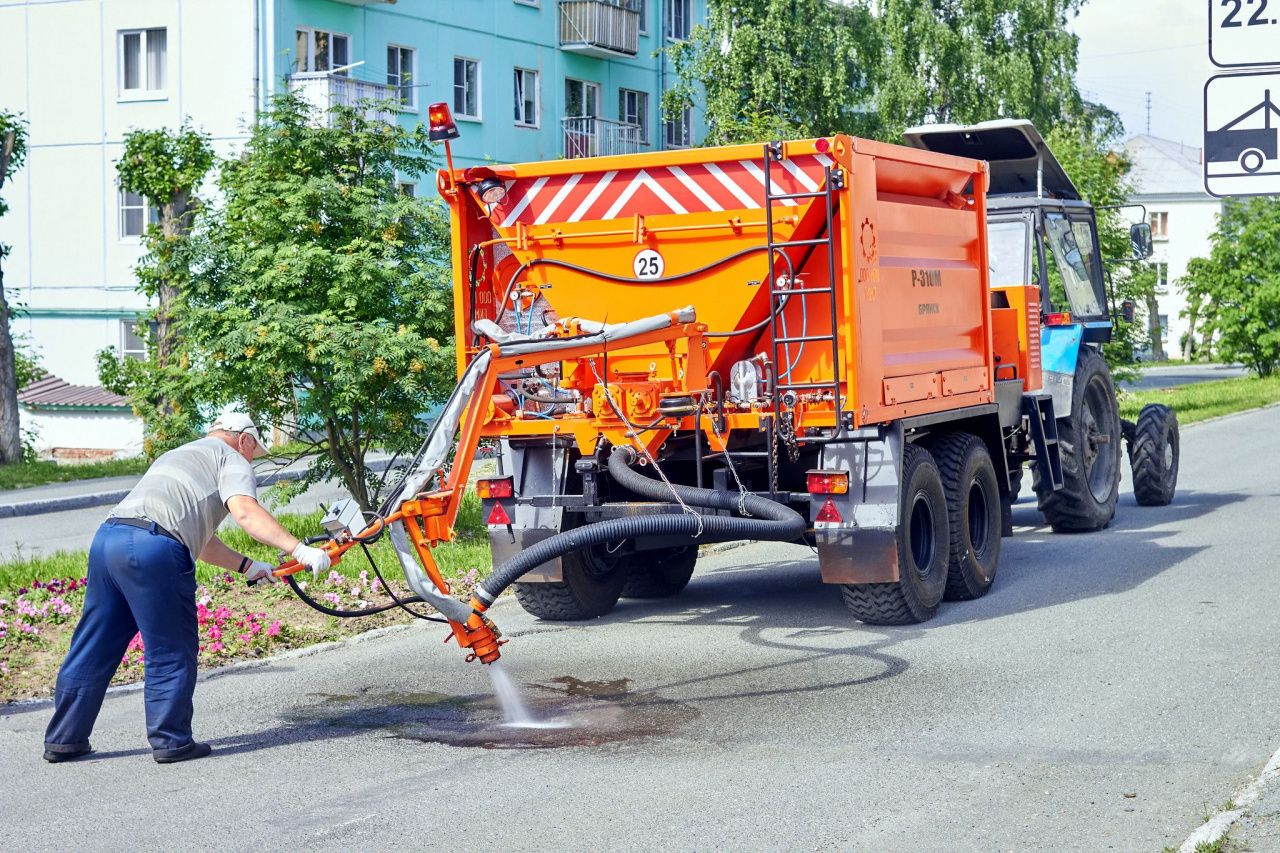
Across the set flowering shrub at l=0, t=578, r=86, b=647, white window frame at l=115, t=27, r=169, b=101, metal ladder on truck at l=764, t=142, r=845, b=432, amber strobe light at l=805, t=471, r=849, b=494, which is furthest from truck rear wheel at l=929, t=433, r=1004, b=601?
white window frame at l=115, t=27, r=169, b=101

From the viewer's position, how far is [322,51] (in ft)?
109

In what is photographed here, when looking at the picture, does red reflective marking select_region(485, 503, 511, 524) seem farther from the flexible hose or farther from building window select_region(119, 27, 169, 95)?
building window select_region(119, 27, 169, 95)

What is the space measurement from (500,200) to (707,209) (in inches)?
53.7

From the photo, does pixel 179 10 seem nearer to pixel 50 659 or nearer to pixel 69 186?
pixel 69 186

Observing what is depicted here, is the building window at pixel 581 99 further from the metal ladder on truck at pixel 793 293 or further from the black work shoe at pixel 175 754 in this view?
the black work shoe at pixel 175 754

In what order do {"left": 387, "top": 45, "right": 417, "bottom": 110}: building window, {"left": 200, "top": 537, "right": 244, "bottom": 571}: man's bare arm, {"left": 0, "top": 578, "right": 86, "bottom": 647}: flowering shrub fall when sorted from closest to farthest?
{"left": 200, "top": 537, "right": 244, "bottom": 571}: man's bare arm → {"left": 0, "top": 578, "right": 86, "bottom": 647}: flowering shrub → {"left": 387, "top": 45, "right": 417, "bottom": 110}: building window

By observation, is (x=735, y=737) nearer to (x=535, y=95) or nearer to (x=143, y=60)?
(x=143, y=60)

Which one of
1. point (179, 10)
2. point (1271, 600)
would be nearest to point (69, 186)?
point (179, 10)

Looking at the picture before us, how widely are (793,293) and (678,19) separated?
38.3 m

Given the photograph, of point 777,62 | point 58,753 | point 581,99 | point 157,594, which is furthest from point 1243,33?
point 581,99

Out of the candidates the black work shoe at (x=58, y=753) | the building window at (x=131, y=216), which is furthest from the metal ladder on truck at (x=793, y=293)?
the building window at (x=131, y=216)

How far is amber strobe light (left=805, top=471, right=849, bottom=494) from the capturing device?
920cm

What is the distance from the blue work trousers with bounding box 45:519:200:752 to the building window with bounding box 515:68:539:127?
32382mm

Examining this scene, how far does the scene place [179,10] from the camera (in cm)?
3238
